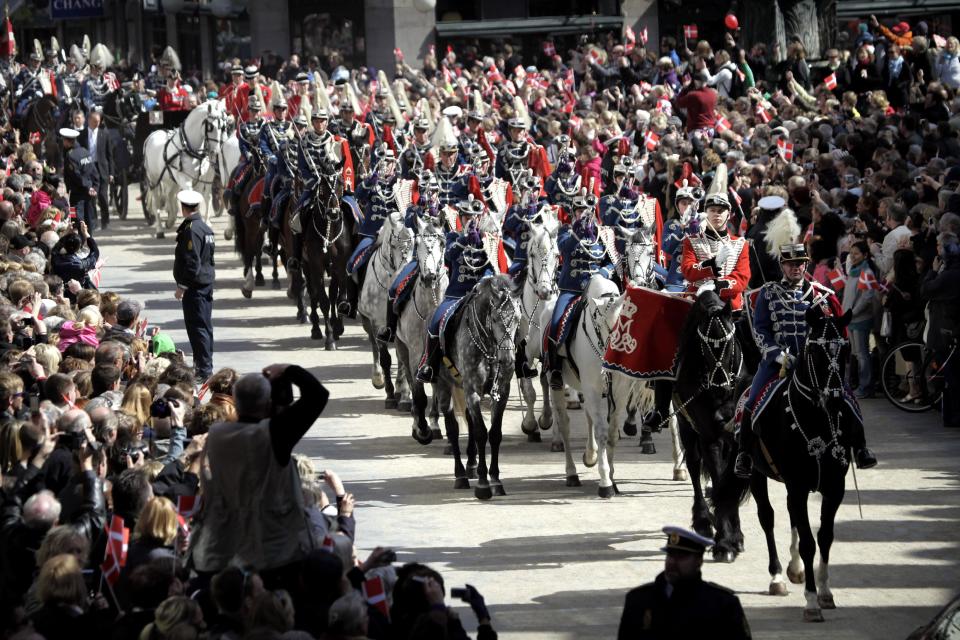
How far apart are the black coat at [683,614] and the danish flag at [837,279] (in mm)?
12569

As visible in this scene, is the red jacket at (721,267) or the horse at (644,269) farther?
the horse at (644,269)

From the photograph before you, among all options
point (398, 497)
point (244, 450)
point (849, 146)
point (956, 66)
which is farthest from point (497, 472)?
point (956, 66)

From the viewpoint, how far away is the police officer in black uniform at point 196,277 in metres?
21.2

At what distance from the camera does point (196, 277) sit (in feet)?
69.9

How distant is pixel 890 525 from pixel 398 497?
429 cm

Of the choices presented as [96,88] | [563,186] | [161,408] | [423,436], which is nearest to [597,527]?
[423,436]

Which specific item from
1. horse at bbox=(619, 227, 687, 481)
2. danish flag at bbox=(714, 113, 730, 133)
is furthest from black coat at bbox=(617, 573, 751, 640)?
danish flag at bbox=(714, 113, 730, 133)

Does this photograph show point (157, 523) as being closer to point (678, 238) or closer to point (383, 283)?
point (678, 238)

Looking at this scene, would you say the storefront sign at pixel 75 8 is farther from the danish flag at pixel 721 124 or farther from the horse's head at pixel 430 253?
the horse's head at pixel 430 253

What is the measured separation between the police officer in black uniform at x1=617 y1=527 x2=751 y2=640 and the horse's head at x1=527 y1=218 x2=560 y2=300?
28.7 ft

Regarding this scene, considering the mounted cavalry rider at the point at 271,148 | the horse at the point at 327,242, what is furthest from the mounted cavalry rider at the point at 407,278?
the mounted cavalry rider at the point at 271,148

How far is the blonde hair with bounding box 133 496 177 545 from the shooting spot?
34.3ft

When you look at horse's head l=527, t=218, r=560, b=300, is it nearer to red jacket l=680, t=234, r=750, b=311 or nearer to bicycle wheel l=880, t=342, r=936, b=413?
red jacket l=680, t=234, r=750, b=311

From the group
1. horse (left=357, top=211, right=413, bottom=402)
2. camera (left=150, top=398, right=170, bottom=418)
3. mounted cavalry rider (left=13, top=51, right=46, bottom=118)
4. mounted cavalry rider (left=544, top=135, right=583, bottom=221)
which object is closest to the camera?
camera (left=150, top=398, right=170, bottom=418)
